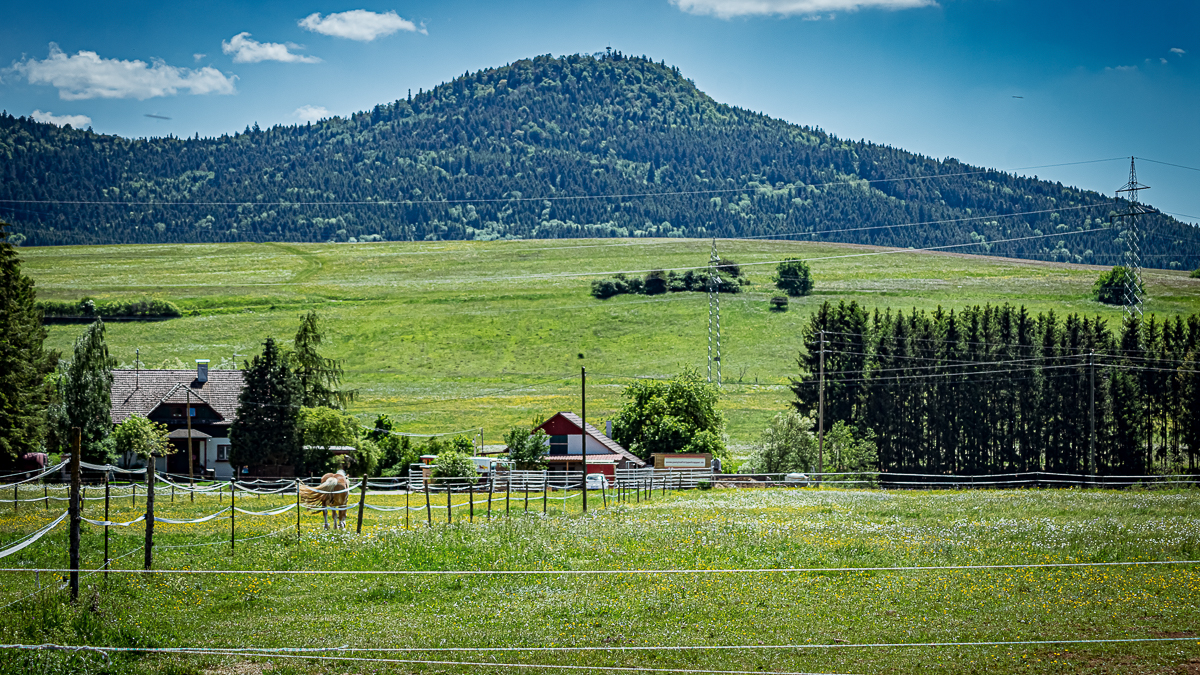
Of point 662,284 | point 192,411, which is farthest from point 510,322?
point 192,411

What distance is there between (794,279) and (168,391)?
103747 mm

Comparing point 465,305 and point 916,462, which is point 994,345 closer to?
point 916,462

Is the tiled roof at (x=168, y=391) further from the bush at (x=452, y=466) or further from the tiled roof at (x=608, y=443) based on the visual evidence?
the tiled roof at (x=608, y=443)

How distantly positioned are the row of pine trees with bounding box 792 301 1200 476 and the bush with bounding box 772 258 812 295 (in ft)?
223

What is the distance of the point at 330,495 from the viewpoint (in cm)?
2553

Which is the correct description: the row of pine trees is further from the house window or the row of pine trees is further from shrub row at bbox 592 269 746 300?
shrub row at bbox 592 269 746 300

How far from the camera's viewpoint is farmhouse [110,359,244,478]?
7581 centimetres

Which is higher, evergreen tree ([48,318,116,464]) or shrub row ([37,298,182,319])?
shrub row ([37,298,182,319])

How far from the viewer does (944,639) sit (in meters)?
13.5

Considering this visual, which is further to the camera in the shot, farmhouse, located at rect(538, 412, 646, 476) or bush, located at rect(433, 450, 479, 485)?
farmhouse, located at rect(538, 412, 646, 476)

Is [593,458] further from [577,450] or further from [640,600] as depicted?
[640,600]

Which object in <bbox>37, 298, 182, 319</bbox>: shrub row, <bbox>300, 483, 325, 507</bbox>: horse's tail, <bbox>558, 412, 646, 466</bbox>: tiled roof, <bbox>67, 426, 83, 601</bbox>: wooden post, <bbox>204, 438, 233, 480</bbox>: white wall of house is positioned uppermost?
<bbox>37, 298, 182, 319</bbox>: shrub row

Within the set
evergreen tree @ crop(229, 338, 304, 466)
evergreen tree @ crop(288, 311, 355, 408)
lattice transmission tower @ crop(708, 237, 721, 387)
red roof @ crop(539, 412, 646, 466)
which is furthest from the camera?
lattice transmission tower @ crop(708, 237, 721, 387)

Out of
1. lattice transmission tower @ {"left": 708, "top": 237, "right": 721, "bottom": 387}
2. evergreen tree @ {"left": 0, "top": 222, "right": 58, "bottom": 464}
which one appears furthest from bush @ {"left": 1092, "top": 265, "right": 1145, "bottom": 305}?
evergreen tree @ {"left": 0, "top": 222, "right": 58, "bottom": 464}
